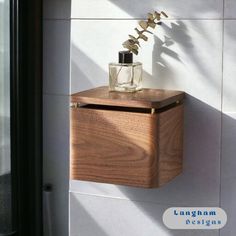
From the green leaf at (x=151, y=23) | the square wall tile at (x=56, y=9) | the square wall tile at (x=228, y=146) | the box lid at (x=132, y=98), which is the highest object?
the square wall tile at (x=56, y=9)

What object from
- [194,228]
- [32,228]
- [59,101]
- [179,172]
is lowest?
[32,228]

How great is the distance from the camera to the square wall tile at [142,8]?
55.7 inches

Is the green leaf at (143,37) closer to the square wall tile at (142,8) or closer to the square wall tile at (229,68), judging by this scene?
the square wall tile at (142,8)

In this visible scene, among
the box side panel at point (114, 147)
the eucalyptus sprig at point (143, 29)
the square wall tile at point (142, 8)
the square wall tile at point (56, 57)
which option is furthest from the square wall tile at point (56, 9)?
the box side panel at point (114, 147)

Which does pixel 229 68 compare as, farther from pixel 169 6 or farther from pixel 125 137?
pixel 125 137

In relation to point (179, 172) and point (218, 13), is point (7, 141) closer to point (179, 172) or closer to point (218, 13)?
point (179, 172)

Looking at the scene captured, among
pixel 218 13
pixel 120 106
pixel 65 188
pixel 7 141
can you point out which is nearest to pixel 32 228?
pixel 65 188

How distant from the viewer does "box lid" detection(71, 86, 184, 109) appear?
1.30m

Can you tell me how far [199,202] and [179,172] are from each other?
0.10 m

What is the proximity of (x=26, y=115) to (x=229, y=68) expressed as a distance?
737 millimetres

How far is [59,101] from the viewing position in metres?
1.83

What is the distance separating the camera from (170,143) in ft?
4.57

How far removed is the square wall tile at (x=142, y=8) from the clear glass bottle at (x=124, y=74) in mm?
141

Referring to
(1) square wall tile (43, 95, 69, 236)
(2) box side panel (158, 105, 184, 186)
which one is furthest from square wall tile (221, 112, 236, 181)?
(1) square wall tile (43, 95, 69, 236)
